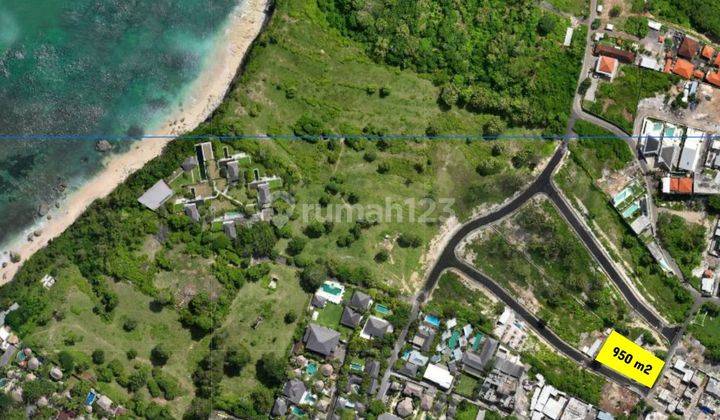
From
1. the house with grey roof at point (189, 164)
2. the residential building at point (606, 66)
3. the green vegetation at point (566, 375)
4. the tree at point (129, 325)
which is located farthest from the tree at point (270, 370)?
the residential building at point (606, 66)

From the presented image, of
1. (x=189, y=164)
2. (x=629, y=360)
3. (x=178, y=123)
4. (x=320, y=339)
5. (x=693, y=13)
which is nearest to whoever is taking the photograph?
(x=320, y=339)

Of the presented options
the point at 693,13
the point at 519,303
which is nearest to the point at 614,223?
the point at 519,303

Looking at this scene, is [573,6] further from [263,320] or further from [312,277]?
[263,320]

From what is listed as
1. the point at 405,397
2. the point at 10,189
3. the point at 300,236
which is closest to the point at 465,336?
the point at 405,397

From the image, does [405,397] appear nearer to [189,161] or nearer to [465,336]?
[465,336]

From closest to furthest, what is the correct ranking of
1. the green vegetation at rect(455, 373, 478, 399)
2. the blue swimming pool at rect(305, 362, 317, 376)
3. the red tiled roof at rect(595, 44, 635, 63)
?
the blue swimming pool at rect(305, 362, 317, 376), the green vegetation at rect(455, 373, 478, 399), the red tiled roof at rect(595, 44, 635, 63)

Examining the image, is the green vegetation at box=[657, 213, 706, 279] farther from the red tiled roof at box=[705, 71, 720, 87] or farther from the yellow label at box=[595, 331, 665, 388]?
the red tiled roof at box=[705, 71, 720, 87]

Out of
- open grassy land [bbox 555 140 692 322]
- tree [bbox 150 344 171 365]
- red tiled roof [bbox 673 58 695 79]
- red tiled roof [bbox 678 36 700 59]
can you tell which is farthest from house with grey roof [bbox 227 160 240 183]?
red tiled roof [bbox 678 36 700 59]
